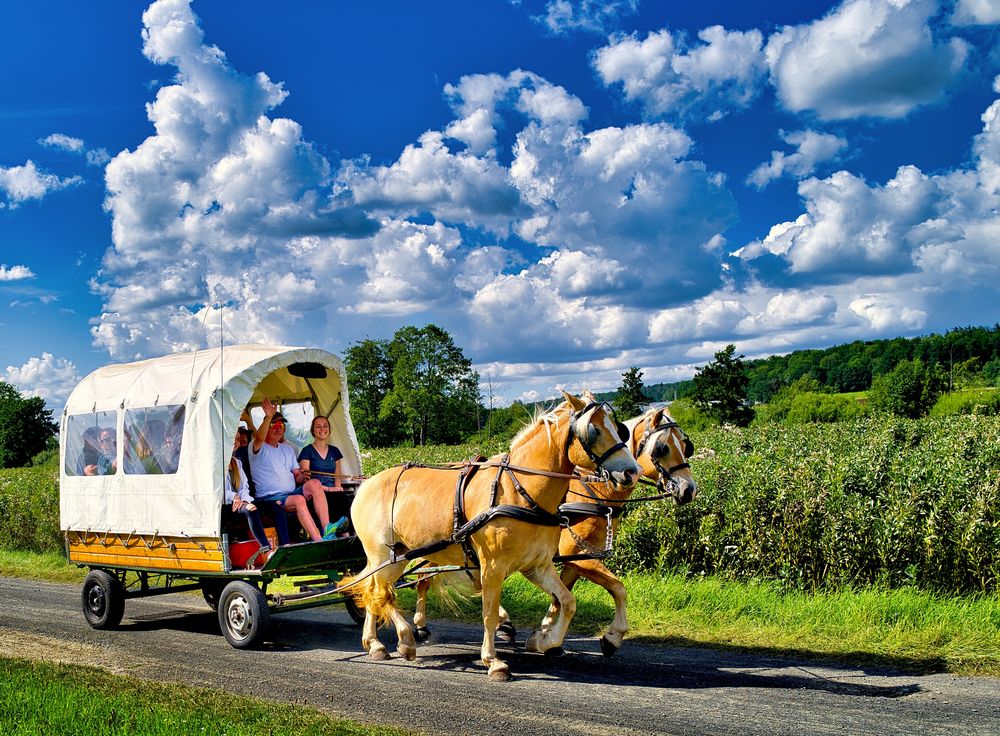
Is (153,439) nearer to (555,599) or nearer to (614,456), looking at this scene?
(555,599)

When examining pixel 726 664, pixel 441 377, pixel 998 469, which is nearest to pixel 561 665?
pixel 726 664

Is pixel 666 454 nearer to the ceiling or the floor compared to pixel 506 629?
nearer to the ceiling

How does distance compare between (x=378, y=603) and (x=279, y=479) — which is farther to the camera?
(x=279, y=479)

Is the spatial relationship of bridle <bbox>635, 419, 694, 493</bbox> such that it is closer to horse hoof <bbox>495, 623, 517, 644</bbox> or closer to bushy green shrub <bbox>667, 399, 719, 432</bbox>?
horse hoof <bbox>495, 623, 517, 644</bbox>

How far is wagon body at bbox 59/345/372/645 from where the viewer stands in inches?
355

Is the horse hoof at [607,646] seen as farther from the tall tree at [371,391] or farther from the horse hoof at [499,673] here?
the tall tree at [371,391]

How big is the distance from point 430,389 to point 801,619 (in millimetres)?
48468

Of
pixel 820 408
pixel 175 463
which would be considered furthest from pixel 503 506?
pixel 820 408

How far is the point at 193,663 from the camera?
8.31m

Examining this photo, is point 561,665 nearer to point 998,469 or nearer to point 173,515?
point 173,515

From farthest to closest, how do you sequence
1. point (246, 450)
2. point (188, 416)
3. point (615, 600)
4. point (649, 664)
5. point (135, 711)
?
1. point (246, 450)
2. point (188, 416)
3. point (615, 600)
4. point (649, 664)
5. point (135, 711)

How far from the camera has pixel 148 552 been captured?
9750 millimetres

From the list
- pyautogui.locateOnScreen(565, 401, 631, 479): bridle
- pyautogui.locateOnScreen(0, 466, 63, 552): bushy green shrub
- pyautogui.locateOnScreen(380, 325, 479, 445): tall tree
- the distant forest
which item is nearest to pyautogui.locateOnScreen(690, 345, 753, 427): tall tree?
the distant forest

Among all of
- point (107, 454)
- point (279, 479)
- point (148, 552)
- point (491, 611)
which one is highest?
point (107, 454)
